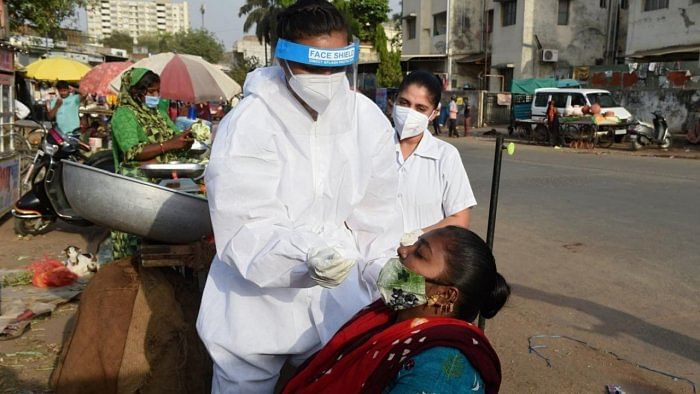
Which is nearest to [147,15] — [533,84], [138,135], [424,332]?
[533,84]

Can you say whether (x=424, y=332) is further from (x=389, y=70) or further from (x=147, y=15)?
(x=147, y=15)

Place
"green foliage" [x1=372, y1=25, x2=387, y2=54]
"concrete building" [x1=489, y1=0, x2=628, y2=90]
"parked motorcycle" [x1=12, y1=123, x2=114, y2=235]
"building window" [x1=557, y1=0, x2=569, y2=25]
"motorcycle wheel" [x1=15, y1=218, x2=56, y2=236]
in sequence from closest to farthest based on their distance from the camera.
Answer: "parked motorcycle" [x1=12, y1=123, x2=114, y2=235]
"motorcycle wheel" [x1=15, y1=218, x2=56, y2=236]
"concrete building" [x1=489, y1=0, x2=628, y2=90]
"building window" [x1=557, y1=0, x2=569, y2=25]
"green foliage" [x1=372, y1=25, x2=387, y2=54]

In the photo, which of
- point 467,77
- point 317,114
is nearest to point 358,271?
point 317,114

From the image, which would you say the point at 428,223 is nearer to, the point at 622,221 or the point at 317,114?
the point at 317,114

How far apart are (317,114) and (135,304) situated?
177 cm

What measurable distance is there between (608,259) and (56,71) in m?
14.4

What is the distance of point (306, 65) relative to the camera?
176 cm

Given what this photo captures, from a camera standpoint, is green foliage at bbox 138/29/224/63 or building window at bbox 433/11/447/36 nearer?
building window at bbox 433/11/447/36

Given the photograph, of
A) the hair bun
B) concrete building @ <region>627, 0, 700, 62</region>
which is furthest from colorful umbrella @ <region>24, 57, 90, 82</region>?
concrete building @ <region>627, 0, 700, 62</region>

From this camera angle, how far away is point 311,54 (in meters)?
1.72

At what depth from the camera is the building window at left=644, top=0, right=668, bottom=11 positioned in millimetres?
22659

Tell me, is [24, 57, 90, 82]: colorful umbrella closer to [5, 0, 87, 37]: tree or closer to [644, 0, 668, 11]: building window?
[5, 0, 87, 37]: tree

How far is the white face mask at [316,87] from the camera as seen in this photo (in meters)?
1.76

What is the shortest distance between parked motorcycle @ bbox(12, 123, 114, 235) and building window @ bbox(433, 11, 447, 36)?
30743 mm
